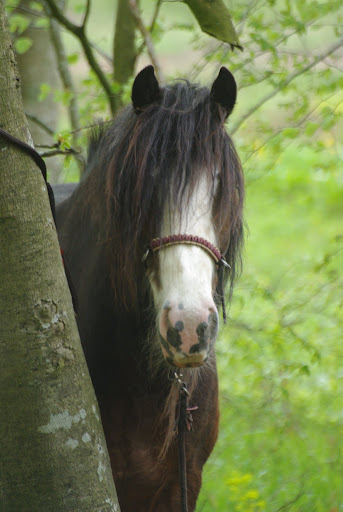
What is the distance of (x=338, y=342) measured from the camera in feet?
14.5

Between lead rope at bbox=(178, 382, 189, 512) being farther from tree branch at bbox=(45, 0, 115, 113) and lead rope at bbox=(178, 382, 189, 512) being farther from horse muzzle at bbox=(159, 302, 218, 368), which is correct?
tree branch at bbox=(45, 0, 115, 113)

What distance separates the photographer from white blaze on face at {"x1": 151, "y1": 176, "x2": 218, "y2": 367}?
204 centimetres

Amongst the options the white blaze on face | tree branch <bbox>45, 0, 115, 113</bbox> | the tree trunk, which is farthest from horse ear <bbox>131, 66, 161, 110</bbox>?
tree branch <bbox>45, 0, 115, 113</bbox>

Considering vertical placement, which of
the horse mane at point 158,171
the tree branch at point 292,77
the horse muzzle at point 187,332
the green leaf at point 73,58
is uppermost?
the green leaf at point 73,58

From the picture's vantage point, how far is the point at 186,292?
2053 mm

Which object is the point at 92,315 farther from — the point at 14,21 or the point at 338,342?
the point at 14,21

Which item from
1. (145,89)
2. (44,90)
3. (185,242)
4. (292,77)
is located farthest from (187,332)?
(44,90)

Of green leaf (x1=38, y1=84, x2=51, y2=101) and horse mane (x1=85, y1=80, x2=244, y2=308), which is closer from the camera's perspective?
horse mane (x1=85, y1=80, x2=244, y2=308)

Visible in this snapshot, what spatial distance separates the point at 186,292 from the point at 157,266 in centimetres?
25

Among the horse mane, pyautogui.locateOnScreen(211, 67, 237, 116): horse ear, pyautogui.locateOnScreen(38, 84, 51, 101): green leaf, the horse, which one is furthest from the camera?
pyautogui.locateOnScreen(38, 84, 51, 101): green leaf

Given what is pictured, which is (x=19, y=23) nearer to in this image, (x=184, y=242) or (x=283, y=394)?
(x=283, y=394)

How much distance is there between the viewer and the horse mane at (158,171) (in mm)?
2348

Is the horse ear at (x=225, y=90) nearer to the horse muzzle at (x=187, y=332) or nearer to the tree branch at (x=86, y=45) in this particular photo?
the horse muzzle at (x=187, y=332)

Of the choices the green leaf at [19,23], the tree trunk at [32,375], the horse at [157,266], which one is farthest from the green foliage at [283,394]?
the green leaf at [19,23]
